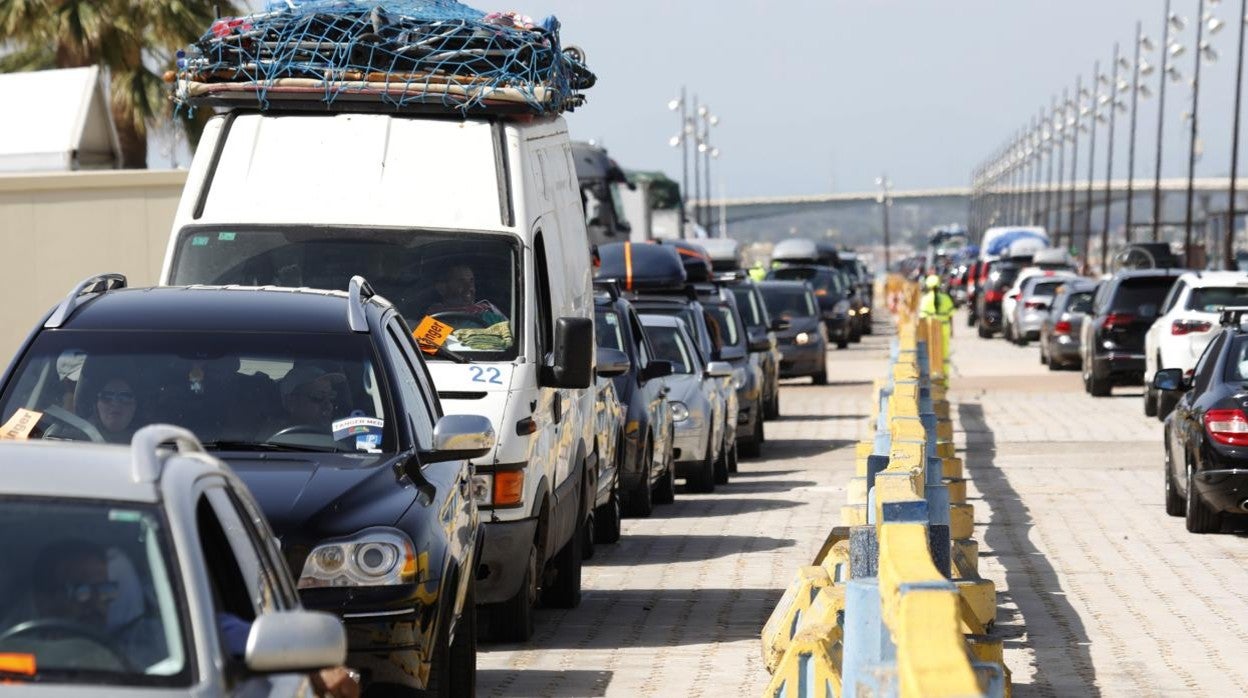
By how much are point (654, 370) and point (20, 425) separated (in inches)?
419

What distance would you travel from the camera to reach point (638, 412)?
1817 centimetres

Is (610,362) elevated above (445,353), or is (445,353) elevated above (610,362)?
(445,353)

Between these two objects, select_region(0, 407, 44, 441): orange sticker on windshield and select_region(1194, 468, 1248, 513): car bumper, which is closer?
select_region(0, 407, 44, 441): orange sticker on windshield

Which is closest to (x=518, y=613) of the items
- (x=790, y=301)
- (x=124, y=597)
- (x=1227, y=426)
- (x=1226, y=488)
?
(x=1226, y=488)

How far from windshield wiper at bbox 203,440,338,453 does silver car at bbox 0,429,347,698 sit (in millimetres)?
3430

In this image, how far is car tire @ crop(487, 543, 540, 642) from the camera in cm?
1134

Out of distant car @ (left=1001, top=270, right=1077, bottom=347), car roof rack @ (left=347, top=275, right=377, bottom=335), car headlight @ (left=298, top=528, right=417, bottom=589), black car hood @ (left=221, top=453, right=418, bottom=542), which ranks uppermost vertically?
car roof rack @ (left=347, top=275, right=377, bottom=335)

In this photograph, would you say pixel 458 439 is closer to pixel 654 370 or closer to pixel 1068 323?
pixel 654 370

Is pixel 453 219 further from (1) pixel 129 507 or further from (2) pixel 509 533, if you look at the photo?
(1) pixel 129 507

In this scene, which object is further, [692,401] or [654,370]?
[692,401]

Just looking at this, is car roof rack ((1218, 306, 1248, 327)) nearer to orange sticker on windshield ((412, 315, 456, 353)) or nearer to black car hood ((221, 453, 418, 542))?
orange sticker on windshield ((412, 315, 456, 353))

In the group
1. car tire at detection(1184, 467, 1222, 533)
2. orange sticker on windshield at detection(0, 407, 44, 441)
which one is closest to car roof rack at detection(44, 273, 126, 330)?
orange sticker on windshield at detection(0, 407, 44, 441)

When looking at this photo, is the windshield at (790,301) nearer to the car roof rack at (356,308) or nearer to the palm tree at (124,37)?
the palm tree at (124,37)

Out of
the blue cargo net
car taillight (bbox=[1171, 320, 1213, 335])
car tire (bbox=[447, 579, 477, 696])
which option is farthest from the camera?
car taillight (bbox=[1171, 320, 1213, 335])
